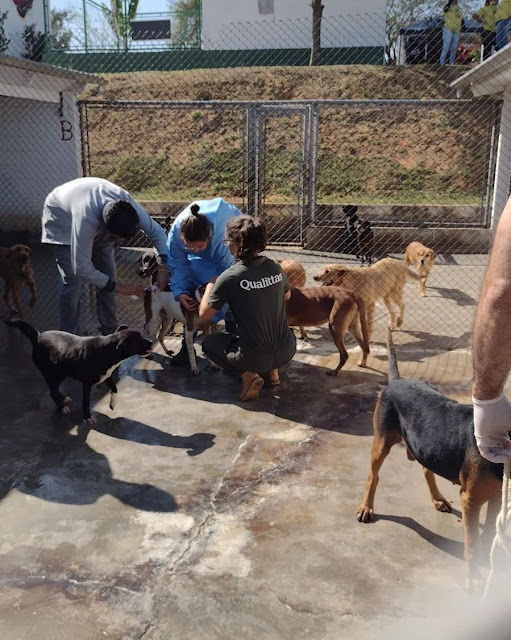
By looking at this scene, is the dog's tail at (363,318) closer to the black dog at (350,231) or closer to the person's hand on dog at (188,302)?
the person's hand on dog at (188,302)

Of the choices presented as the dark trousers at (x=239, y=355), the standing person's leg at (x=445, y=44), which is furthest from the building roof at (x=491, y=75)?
the standing person's leg at (x=445, y=44)

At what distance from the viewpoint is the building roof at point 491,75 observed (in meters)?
8.32

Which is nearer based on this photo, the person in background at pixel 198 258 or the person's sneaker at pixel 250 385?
the person's sneaker at pixel 250 385

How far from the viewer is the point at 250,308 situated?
4.84 metres

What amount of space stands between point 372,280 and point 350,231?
5.45 meters

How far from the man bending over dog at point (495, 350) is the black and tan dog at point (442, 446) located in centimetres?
71

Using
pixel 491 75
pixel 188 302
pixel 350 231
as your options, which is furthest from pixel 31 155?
pixel 188 302

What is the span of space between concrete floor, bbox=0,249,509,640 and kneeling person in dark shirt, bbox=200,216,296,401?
33 cm

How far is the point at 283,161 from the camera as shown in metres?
20.7

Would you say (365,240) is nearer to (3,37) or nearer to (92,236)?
(92,236)

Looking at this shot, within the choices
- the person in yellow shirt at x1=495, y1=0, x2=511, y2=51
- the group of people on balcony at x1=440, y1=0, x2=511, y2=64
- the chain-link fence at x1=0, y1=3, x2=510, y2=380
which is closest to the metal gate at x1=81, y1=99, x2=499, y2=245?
the chain-link fence at x1=0, y1=3, x2=510, y2=380

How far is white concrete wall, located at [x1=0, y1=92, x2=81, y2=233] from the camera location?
40.6 ft

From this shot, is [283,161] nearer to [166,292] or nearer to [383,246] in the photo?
[383,246]

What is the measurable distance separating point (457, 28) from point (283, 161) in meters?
6.33
